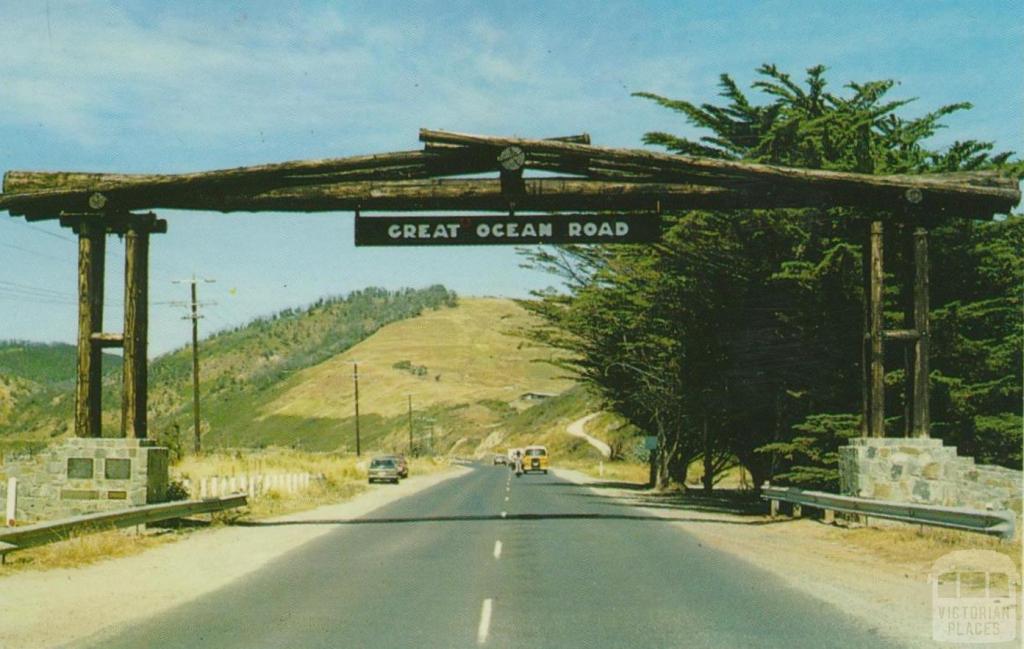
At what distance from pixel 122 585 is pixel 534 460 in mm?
60236

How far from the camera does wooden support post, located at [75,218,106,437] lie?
19.5 metres

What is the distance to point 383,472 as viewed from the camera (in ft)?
173

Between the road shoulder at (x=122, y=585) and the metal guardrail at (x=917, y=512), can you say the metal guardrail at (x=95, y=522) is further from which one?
the metal guardrail at (x=917, y=512)

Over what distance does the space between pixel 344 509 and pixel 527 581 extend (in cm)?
1717

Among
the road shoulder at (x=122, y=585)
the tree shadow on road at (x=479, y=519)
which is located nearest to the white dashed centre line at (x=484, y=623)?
the road shoulder at (x=122, y=585)

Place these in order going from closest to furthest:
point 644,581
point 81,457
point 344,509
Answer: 1. point 644,581
2. point 81,457
3. point 344,509

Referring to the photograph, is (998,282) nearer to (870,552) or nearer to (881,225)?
(881,225)

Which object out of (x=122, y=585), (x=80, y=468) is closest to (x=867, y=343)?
(x=122, y=585)

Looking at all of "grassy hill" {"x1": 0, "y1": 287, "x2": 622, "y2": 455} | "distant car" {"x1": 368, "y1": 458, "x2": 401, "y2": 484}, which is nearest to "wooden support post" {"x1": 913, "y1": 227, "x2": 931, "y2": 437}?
"distant car" {"x1": 368, "y1": 458, "x2": 401, "y2": 484}

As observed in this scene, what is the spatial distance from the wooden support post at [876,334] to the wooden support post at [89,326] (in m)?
13.7

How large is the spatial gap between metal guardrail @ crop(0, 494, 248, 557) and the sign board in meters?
5.79

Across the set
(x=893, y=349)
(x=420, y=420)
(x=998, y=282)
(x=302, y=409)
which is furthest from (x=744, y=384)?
(x=302, y=409)

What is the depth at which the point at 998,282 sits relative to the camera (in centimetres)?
2336

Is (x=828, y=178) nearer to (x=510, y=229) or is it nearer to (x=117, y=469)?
(x=510, y=229)
